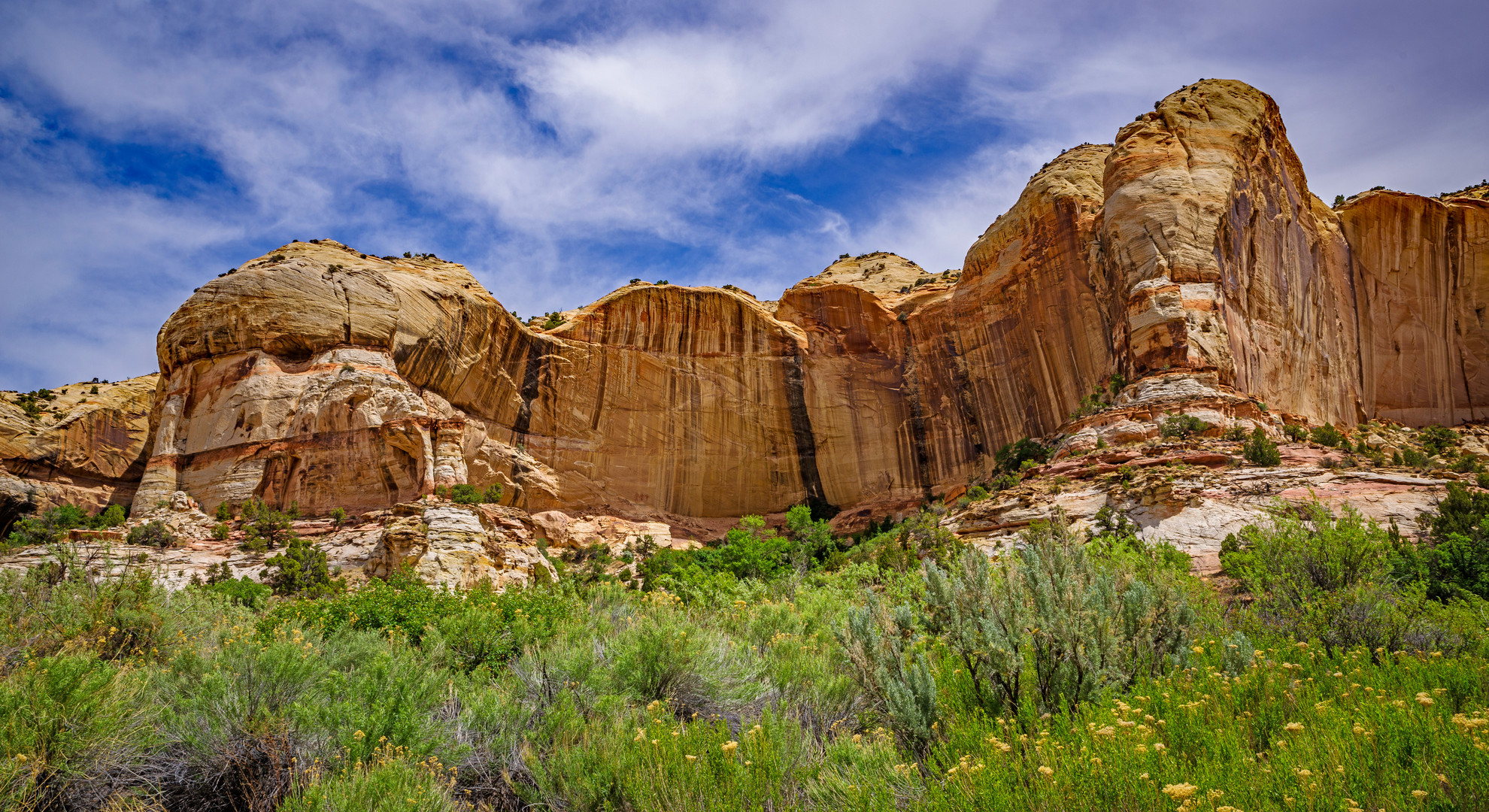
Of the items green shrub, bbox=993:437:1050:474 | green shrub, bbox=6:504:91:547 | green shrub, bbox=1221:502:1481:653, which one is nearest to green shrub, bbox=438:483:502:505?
green shrub, bbox=6:504:91:547

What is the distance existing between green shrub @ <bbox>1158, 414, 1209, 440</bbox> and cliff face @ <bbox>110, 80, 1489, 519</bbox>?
42.6 inches

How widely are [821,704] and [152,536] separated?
82.6ft

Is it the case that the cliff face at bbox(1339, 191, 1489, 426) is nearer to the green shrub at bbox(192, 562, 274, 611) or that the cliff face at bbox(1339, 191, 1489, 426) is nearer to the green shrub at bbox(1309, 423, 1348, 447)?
the green shrub at bbox(1309, 423, 1348, 447)

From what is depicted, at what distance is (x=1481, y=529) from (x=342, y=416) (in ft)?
104

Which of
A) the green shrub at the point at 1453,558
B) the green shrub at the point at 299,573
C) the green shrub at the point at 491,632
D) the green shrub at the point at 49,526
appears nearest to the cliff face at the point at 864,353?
the green shrub at the point at 49,526

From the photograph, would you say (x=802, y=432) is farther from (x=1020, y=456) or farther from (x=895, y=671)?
(x=895, y=671)

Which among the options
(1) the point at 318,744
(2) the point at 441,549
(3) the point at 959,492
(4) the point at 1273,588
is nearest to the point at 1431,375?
(3) the point at 959,492

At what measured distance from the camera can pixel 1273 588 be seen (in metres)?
9.52

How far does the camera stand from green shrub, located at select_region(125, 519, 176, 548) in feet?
74.6

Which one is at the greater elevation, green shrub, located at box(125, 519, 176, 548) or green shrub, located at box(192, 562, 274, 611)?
green shrub, located at box(125, 519, 176, 548)

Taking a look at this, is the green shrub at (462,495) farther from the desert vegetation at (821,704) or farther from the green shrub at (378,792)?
the green shrub at (378,792)

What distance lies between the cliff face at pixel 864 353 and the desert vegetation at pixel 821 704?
60.7 ft

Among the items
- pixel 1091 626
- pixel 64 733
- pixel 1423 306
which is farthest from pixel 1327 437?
pixel 64 733

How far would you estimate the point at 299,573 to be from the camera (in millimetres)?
21547
